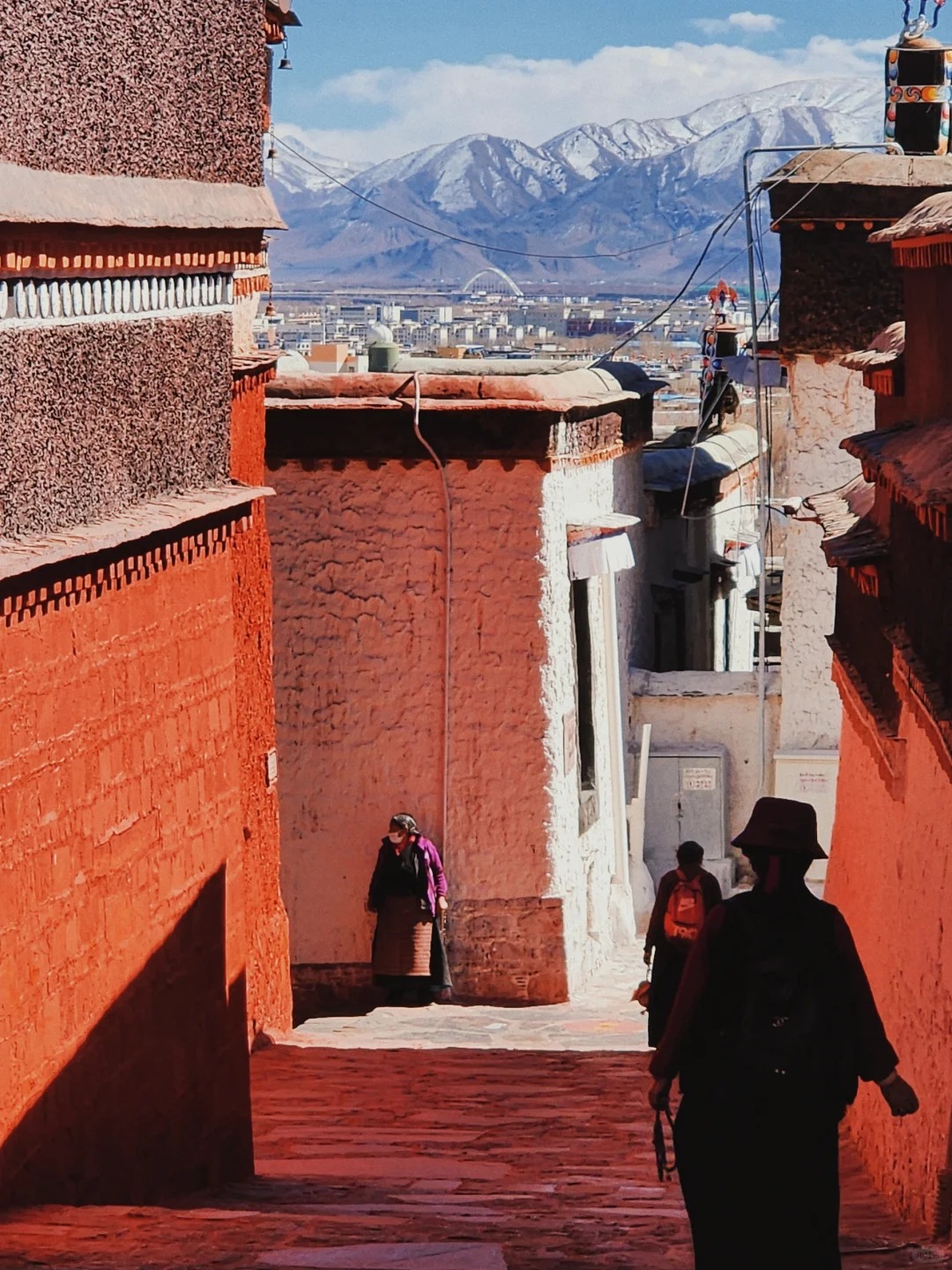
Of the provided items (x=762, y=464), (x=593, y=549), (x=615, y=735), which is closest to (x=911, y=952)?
(x=593, y=549)

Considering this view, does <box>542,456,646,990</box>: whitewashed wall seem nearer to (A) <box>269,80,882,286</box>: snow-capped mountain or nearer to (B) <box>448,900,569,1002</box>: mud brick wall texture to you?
(B) <box>448,900,569,1002</box>: mud brick wall texture

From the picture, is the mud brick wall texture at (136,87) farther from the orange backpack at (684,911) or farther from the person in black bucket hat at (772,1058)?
the orange backpack at (684,911)

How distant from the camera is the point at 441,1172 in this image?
8.09m

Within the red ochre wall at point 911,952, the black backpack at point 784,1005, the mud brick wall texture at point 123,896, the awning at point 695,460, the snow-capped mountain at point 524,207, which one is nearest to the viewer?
the black backpack at point 784,1005

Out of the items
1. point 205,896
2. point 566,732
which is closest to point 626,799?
point 566,732

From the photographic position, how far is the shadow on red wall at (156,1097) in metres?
6.32

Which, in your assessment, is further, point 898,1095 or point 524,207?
point 524,207

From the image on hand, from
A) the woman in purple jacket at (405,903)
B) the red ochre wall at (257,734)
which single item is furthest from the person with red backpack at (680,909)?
the woman in purple jacket at (405,903)

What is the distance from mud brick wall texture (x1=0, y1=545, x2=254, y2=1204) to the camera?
612 cm

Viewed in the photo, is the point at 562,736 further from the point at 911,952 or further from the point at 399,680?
the point at 911,952

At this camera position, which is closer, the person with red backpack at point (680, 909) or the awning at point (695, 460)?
the person with red backpack at point (680, 909)

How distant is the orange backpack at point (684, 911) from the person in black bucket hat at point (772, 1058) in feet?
11.0

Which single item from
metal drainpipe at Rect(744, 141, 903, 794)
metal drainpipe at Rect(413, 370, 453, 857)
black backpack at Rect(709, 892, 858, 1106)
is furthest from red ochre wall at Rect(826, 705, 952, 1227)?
metal drainpipe at Rect(744, 141, 903, 794)

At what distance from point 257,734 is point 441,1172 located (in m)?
3.45
